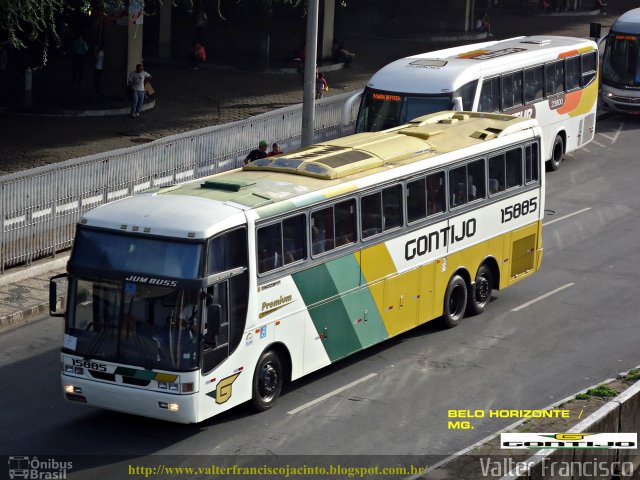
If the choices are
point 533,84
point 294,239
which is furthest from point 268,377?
point 533,84

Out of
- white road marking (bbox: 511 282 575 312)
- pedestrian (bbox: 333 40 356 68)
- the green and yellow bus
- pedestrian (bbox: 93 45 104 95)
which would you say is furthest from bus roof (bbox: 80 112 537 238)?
pedestrian (bbox: 333 40 356 68)

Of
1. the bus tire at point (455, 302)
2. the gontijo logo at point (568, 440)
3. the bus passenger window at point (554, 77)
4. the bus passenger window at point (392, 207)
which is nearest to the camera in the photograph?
the gontijo logo at point (568, 440)

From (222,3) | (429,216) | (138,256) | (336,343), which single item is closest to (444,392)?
(336,343)

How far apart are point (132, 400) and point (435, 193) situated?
20.5 feet

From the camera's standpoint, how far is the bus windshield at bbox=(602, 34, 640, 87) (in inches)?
1481

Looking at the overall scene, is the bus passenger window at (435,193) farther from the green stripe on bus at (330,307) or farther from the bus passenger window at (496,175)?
the green stripe on bus at (330,307)

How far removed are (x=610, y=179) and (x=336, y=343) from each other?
51.0 feet

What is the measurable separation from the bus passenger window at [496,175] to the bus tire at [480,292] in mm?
1262

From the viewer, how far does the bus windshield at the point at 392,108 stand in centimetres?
2678

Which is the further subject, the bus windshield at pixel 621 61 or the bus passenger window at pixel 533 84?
the bus windshield at pixel 621 61

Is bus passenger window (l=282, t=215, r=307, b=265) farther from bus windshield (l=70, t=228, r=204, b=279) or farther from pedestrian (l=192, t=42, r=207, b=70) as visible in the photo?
pedestrian (l=192, t=42, r=207, b=70)

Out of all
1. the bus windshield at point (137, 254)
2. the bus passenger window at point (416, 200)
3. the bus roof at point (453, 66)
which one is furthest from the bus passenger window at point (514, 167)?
the bus windshield at point (137, 254)

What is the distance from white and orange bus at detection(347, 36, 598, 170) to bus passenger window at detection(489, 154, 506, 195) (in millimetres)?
6652

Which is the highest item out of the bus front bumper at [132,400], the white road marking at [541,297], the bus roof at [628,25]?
the bus roof at [628,25]
